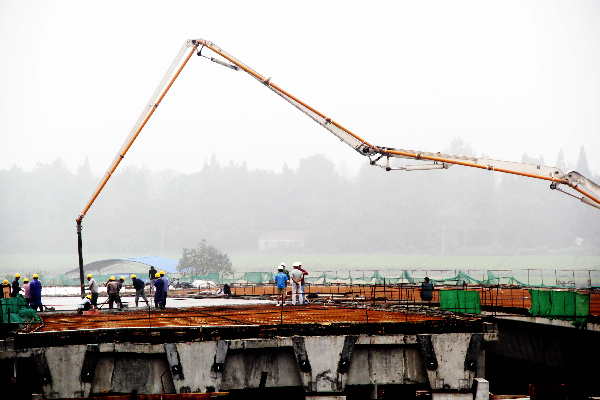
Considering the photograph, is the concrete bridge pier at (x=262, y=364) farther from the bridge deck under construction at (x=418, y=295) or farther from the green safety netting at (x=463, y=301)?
the bridge deck under construction at (x=418, y=295)

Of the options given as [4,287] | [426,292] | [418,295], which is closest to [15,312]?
[4,287]

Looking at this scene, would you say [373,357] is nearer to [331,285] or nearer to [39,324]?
[39,324]

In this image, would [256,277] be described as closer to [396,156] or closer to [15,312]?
[396,156]

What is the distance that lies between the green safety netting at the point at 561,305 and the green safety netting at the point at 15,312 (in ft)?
57.8

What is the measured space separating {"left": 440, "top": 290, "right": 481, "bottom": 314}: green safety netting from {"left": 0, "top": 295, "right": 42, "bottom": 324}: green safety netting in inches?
569

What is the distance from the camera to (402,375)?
64.2 feet

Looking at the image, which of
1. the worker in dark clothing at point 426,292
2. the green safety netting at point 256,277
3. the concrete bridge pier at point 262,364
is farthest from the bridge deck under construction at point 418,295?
the concrete bridge pier at point 262,364

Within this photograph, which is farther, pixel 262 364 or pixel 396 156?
pixel 396 156

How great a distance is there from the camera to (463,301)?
2588cm

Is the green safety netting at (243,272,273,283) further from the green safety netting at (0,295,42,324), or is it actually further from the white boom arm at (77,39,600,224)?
the green safety netting at (0,295,42,324)

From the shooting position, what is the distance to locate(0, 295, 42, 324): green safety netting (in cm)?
1969

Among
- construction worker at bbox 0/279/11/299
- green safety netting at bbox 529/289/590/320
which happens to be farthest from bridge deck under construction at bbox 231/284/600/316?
construction worker at bbox 0/279/11/299

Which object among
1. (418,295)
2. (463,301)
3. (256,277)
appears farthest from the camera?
(256,277)

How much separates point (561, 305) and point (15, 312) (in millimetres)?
18294
